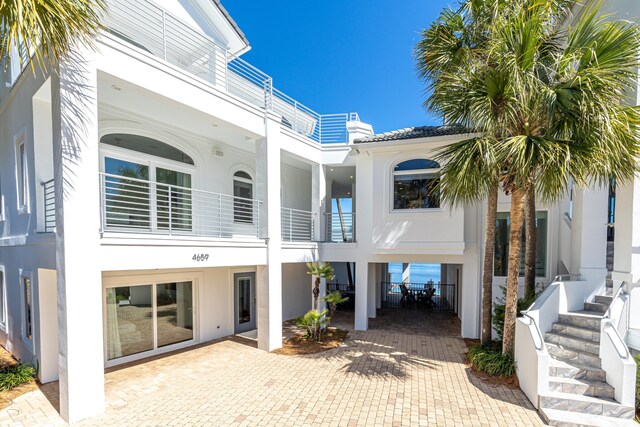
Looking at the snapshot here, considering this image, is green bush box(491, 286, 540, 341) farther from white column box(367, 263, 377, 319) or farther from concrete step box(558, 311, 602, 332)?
white column box(367, 263, 377, 319)

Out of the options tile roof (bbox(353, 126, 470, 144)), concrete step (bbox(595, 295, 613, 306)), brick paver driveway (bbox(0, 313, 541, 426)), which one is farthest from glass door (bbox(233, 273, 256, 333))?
concrete step (bbox(595, 295, 613, 306))

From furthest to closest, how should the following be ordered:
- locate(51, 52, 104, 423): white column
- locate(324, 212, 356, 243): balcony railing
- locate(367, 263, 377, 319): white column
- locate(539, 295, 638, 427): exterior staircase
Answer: locate(367, 263, 377, 319): white column
locate(324, 212, 356, 243): balcony railing
locate(51, 52, 104, 423): white column
locate(539, 295, 638, 427): exterior staircase

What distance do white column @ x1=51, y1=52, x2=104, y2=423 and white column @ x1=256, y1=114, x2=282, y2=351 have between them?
4.58 meters

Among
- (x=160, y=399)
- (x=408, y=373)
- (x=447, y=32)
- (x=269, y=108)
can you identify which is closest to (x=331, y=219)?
(x=269, y=108)

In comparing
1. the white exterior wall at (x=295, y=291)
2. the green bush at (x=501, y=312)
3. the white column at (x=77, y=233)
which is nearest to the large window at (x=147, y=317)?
the white column at (x=77, y=233)

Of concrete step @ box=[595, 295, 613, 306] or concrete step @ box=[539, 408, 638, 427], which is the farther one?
concrete step @ box=[595, 295, 613, 306]

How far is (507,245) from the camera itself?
10.8 metres

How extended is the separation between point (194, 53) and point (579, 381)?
1400 cm

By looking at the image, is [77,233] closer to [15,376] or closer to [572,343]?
[15,376]

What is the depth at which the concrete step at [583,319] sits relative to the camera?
7297mm

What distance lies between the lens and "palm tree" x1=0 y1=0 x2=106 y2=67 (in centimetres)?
438

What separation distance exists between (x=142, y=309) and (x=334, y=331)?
266 inches

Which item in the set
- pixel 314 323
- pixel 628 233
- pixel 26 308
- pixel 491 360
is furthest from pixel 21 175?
pixel 628 233

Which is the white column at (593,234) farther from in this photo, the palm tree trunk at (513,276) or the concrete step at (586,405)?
the concrete step at (586,405)
